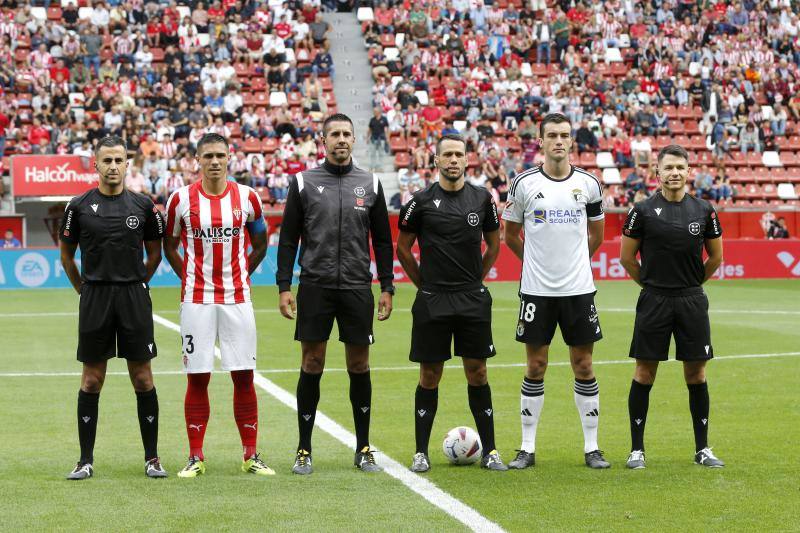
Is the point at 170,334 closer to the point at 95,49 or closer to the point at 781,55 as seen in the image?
the point at 95,49

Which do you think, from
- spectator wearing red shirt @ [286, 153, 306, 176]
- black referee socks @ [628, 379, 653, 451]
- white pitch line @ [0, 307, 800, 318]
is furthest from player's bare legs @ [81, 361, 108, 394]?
spectator wearing red shirt @ [286, 153, 306, 176]

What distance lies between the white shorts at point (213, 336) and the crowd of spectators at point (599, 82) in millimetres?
24208

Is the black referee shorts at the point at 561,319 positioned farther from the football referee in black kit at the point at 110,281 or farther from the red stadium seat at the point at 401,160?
the red stadium seat at the point at 401,160

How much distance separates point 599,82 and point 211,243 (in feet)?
102

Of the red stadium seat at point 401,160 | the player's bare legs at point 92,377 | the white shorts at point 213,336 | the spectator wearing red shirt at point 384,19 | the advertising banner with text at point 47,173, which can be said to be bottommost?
the player's bare legs at point 92,377

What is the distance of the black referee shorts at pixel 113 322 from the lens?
26.0 ft

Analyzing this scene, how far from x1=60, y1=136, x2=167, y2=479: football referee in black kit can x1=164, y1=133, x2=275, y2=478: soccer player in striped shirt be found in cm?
23

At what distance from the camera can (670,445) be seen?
900 cm

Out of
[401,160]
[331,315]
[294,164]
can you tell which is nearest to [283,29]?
[401,160]

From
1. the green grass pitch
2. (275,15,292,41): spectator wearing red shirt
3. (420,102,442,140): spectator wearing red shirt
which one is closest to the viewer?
the green grass pitch

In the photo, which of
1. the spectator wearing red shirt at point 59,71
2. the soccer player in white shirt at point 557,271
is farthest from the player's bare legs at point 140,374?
the spectator wearing red shirt at point 59,71

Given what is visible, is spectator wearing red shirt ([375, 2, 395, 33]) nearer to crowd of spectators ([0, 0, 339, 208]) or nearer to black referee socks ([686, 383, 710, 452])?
crowd of spectators ([0, 0, 339, 208])

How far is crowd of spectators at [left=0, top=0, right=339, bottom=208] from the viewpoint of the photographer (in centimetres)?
3106

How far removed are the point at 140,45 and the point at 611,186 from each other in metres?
13.7
